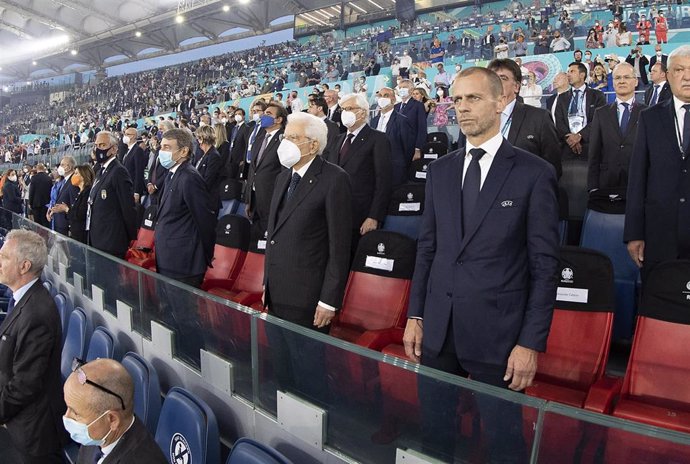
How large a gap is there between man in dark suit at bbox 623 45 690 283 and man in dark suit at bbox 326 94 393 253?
146 centimetres

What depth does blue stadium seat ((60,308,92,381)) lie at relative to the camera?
292cm

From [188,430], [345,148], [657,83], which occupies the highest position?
[657,83]

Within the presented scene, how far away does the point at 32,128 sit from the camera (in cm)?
3328

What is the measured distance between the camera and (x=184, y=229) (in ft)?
9.68

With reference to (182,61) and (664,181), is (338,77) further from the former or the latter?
(182,61)

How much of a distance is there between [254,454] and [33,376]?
1.29 metres

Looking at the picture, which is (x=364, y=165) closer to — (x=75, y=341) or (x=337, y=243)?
(x=337, y=243)

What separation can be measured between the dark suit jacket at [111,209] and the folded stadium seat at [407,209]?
192 cm

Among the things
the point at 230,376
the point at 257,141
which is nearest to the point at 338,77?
the point at 257,141

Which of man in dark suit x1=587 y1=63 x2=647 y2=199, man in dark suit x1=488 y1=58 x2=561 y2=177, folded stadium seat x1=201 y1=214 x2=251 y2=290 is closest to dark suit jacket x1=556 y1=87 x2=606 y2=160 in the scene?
man in dark suit x1=587 y1=63 x2=647 y2=199

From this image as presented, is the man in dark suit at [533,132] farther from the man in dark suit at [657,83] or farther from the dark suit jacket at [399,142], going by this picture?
the man in dark suit at [657,83]

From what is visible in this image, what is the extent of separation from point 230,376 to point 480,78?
1.43 meters

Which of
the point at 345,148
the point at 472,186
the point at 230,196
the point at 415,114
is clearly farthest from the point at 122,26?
the point at 472,186

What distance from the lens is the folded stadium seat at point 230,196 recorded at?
5609 mm
